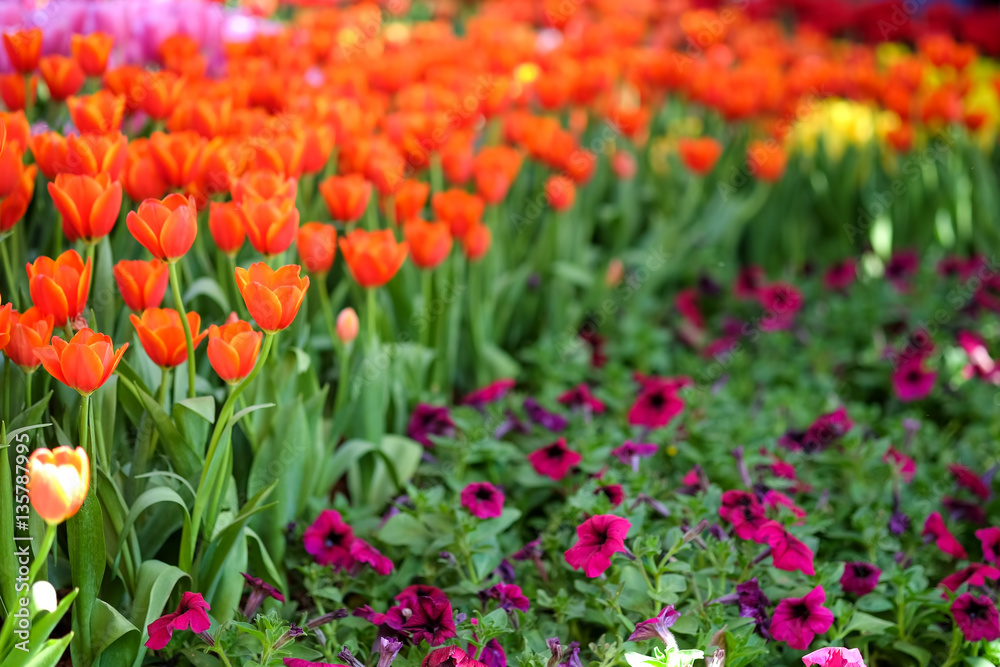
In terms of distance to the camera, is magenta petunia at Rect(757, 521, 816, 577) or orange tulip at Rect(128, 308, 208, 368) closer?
orange tulip at Rect(128, 308, 208, 368)

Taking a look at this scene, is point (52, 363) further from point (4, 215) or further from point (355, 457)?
point (355, 457)

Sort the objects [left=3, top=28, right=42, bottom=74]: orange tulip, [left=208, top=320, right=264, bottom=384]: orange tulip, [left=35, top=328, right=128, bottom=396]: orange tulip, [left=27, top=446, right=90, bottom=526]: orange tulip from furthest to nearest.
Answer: [left=3, top=28, right=42, bottom=74]: orange tulip, [left=208, top=320, right=264, bottom=384]: orange tulip, [left=35, top=328, right=128, bottom=396]: orange tulip, [left=27, top=446, right=90, bottom=526]: orange tulip

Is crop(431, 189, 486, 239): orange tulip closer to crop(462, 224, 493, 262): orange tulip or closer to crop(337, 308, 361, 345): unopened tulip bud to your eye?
crop(462, 224, 493, 262): orange tulip

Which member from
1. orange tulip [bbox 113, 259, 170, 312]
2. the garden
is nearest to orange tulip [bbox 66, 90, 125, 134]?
the garden

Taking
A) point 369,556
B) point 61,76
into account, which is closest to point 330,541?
point 369,556

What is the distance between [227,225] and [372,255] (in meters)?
0.26

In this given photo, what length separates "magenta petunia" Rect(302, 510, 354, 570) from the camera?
1.54 m

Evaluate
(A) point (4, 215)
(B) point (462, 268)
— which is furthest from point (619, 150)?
(A) point (4, 215)

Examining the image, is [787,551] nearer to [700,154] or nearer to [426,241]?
[426,241]

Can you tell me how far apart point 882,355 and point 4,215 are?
223 cm

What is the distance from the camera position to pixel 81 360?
111cm

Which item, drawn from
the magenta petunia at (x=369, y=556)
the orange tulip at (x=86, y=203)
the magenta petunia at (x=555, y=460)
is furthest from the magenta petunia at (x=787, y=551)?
the orange tulip at (x=86, y=203)

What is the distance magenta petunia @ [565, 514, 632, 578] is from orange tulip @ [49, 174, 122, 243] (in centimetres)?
86

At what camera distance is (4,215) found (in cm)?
147
